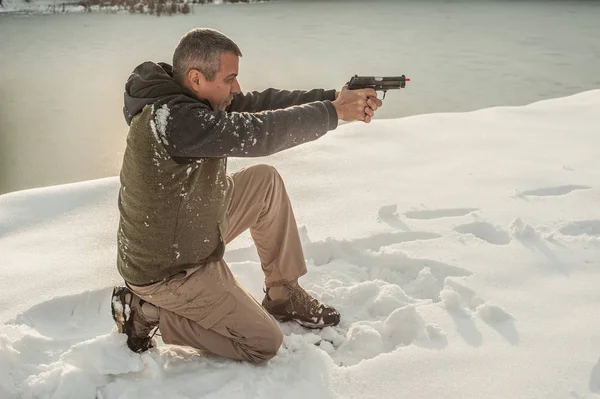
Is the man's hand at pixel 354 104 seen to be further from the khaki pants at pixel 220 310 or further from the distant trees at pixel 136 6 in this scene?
the distant trees at pixel 136 6

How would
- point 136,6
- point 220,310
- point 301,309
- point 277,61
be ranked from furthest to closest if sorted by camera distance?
point 136,6 → point 277,61 → point 301,309 → point 220,310

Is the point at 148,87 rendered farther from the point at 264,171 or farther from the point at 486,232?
the point at 486,232

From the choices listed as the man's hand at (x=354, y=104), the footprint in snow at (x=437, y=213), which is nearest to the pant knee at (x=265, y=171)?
the man's hand at (x=354, y=104)

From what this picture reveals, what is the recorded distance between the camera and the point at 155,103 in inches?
71.6


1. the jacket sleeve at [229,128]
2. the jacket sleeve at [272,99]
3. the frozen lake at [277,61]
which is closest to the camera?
the jacket sleeve at [229,128]

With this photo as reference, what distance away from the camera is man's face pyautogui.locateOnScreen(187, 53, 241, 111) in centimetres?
189

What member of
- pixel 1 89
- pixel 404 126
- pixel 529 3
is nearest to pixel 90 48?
pixel 1 89

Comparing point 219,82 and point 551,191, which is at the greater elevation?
point 219,82

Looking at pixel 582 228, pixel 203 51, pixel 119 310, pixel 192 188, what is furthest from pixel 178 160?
pixel 582 228

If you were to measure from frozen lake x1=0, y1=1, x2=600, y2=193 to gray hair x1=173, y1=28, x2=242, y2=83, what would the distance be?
10.9 feet

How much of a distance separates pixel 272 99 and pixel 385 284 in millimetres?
956

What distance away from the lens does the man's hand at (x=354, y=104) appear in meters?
2.10

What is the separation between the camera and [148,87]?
1857 mm

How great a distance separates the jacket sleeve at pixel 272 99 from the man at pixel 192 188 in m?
0.36
